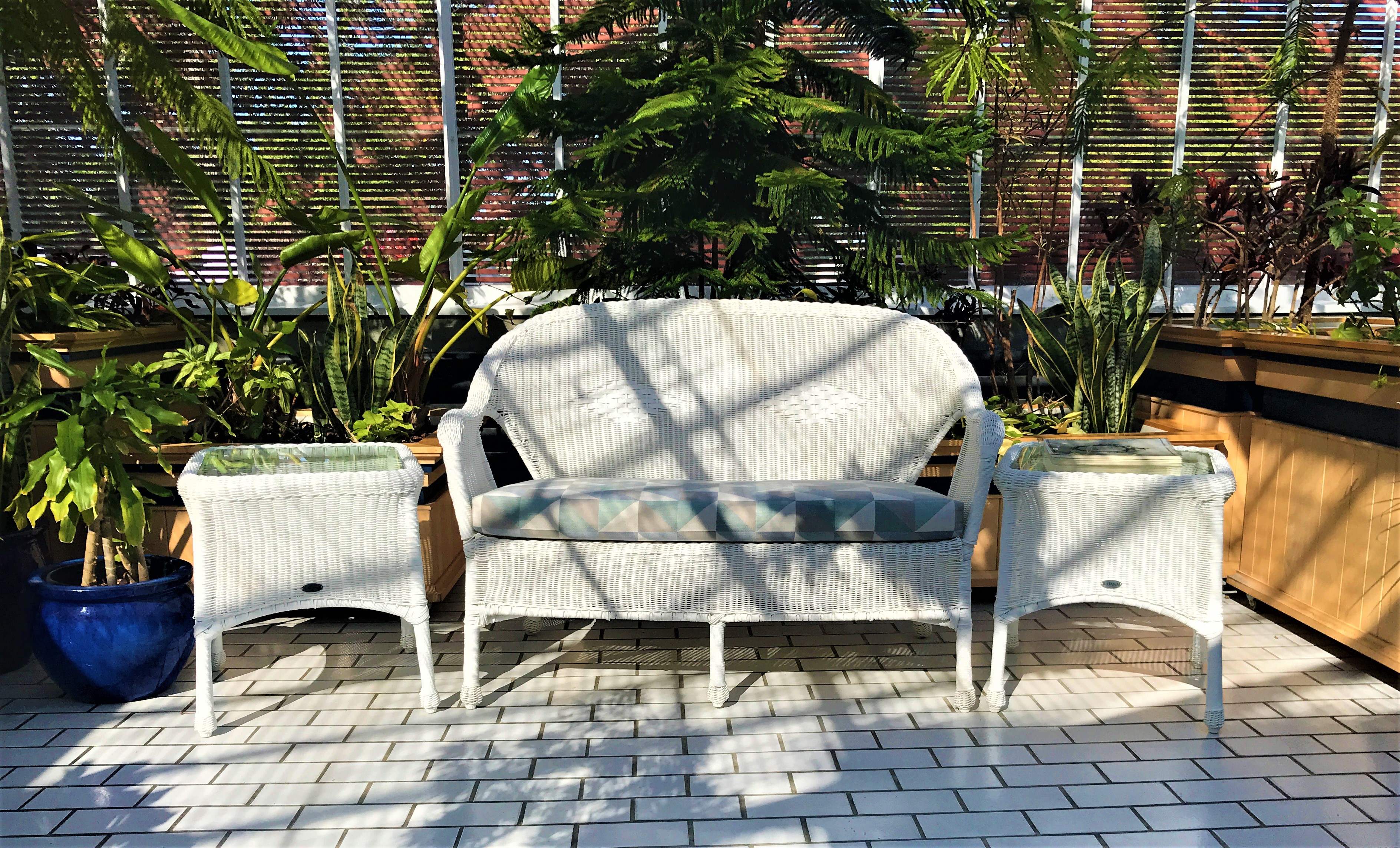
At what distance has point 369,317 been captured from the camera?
386 cm

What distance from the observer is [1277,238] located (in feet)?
12.3

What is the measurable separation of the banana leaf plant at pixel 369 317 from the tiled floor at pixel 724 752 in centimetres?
82

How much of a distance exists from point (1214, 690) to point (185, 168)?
11.9 ft

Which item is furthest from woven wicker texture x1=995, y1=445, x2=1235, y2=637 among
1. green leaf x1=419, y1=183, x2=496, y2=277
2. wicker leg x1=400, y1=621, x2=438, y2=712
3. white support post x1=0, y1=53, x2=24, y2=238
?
white support post x1=0, y1=53, x2=24, y2=238

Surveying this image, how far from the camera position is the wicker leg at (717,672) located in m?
2.71

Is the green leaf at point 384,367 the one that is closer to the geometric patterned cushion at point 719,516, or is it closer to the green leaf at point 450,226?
the green leaf at point 450,226

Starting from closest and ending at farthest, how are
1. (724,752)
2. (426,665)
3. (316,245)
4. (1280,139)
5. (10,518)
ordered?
(724,752)
(426,665)
(10,518)
(316,245)
(1280,139)

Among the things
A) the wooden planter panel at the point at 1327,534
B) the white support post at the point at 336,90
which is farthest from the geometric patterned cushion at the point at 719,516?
the white support post at the point at 336,90

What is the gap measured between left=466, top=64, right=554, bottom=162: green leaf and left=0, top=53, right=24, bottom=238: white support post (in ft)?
6.90

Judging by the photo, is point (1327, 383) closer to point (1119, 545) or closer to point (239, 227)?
point (1119, 545)

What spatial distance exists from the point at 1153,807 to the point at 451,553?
247cm

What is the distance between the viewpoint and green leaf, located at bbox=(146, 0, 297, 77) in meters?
3.19

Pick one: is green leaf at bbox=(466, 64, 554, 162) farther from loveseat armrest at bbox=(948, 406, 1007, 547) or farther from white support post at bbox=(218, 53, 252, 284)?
loveseat armrest at bbox=(948, 406, 1007, 547)

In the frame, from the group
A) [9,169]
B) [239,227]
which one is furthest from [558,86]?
[9,169]
